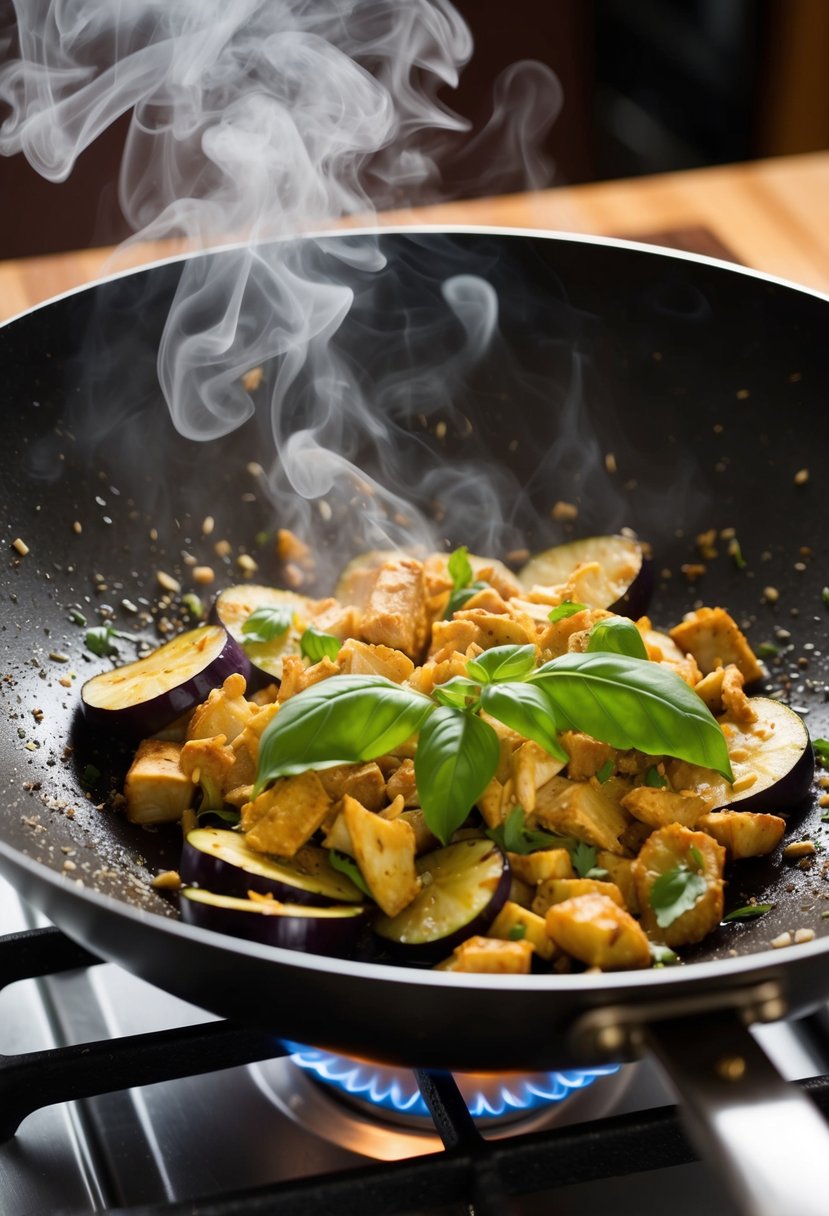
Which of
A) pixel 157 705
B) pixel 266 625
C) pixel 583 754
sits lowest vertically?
pixel 583 754

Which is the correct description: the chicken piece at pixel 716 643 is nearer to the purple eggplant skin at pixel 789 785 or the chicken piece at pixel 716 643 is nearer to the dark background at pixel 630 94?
Answer: the purple eggplant skin at pixel 789 785

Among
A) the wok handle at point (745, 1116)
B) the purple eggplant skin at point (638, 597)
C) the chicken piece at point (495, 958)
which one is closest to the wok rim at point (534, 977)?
the wok handle at point (745, 1116)

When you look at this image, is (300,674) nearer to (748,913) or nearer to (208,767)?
(208,767)

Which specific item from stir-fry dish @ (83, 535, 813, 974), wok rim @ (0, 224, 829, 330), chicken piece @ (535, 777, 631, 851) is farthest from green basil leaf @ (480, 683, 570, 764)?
wok rim @ (0, 224, 829, 330)

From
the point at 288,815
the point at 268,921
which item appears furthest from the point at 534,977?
the point at 288,815

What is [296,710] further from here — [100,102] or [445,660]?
[100,102]

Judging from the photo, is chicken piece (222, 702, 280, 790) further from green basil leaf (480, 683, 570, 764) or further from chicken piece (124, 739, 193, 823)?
green basil leaf (480, 683, 570, 764)

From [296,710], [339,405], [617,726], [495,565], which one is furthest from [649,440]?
[296,710]
